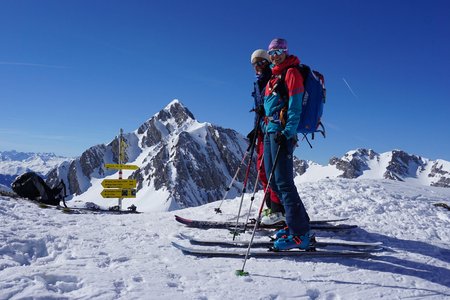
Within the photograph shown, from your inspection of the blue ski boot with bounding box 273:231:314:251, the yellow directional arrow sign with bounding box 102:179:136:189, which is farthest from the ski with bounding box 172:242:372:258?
the yellow directional arrow sign with bounding box 102:179:136:189

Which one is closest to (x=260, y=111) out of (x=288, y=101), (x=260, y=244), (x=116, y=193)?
(x=288, y=101)

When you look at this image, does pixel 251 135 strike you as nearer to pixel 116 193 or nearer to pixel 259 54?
pixel 259 54

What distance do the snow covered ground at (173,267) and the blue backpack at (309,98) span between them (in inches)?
87.3

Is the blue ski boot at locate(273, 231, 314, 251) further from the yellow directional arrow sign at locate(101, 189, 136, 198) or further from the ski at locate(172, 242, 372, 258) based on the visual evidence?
the yellow directional arrow sign at locate(101, 189, 136, 198)

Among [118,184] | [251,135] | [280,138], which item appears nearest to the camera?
[280,138]

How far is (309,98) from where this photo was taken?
19.4 ft

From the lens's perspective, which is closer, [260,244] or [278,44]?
[278,44]

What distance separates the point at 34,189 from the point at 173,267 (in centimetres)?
1053

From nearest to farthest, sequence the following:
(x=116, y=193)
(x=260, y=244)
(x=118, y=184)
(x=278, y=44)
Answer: (x=278, y=44) < (x=260, y=244) < (x=116, y=193) < (x=118, y=184)

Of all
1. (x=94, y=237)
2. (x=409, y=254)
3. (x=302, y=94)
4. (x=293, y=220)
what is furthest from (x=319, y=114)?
(x=94, y=237)

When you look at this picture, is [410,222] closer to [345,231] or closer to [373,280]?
[345,231]

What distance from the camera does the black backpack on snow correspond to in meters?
13.1

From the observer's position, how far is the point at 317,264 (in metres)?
5.57

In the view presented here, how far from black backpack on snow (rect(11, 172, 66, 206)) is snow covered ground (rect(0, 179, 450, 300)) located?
4540 millimetres
